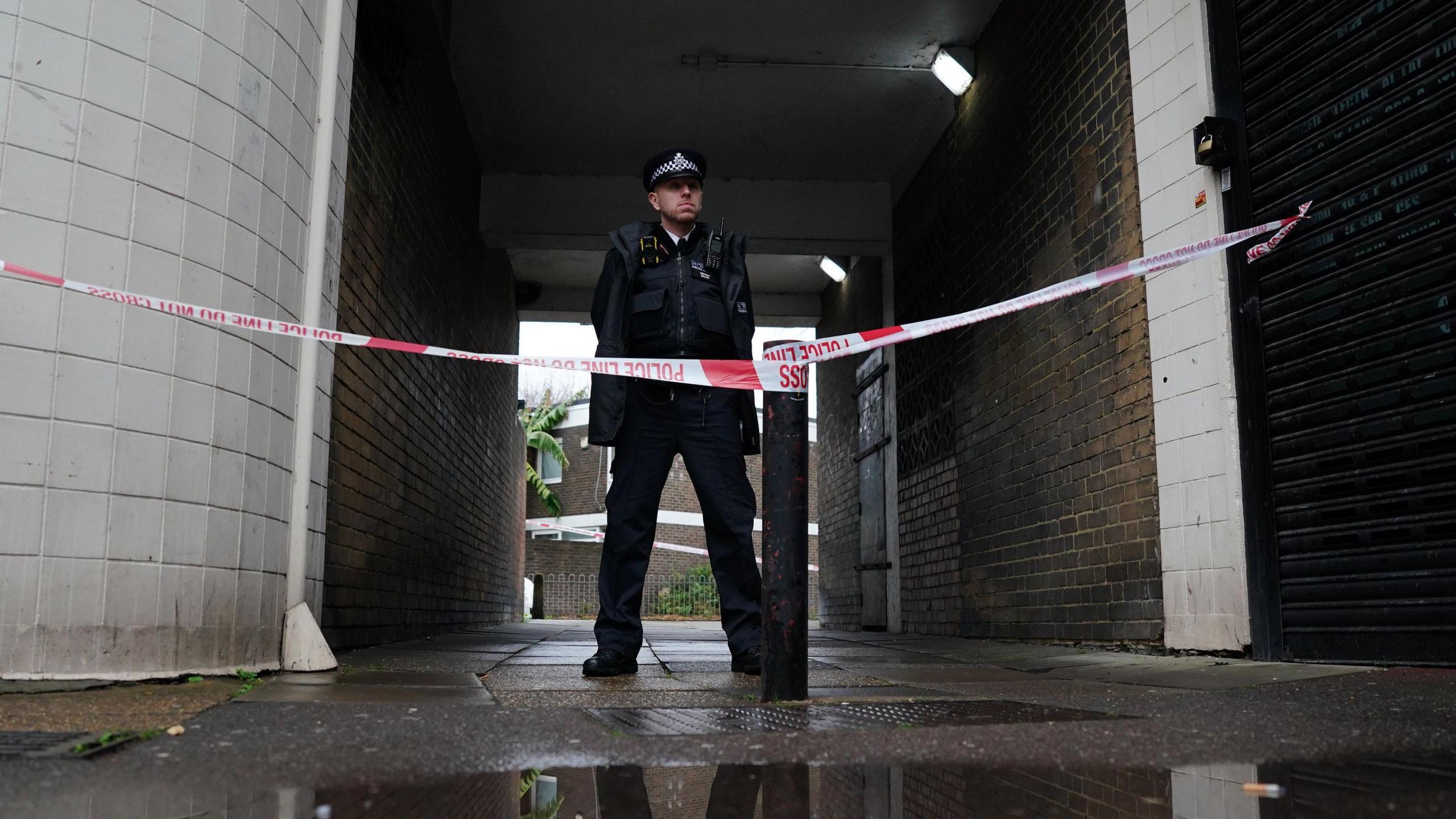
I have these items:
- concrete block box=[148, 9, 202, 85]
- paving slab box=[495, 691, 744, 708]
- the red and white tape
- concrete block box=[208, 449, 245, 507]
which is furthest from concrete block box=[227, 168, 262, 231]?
the red and white tape

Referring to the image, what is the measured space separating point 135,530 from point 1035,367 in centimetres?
518

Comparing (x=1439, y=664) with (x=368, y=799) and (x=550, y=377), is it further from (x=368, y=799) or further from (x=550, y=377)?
(x=550, y=377)

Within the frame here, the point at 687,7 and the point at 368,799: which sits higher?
the point at 687,7

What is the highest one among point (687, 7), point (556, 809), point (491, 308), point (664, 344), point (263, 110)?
point (687, 7)

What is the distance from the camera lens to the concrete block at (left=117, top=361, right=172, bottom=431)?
309cm

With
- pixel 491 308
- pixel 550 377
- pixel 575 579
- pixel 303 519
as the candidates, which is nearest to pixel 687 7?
pixel 491 308

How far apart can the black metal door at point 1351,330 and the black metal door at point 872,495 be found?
636 cm

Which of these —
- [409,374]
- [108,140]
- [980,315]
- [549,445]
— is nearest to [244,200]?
[108,140]

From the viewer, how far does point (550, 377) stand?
4109 cm

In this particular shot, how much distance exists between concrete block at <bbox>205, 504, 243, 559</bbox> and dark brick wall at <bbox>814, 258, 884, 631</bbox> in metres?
8.37

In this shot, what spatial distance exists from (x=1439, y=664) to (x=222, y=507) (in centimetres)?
383

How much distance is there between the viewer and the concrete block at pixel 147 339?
10.2ft

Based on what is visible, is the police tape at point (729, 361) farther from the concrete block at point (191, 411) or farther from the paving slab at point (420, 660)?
the paving slab at point (420, 660)

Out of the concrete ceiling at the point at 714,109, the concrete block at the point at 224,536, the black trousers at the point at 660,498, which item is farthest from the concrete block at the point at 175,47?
the concrete ceiling at the point at 714,109
